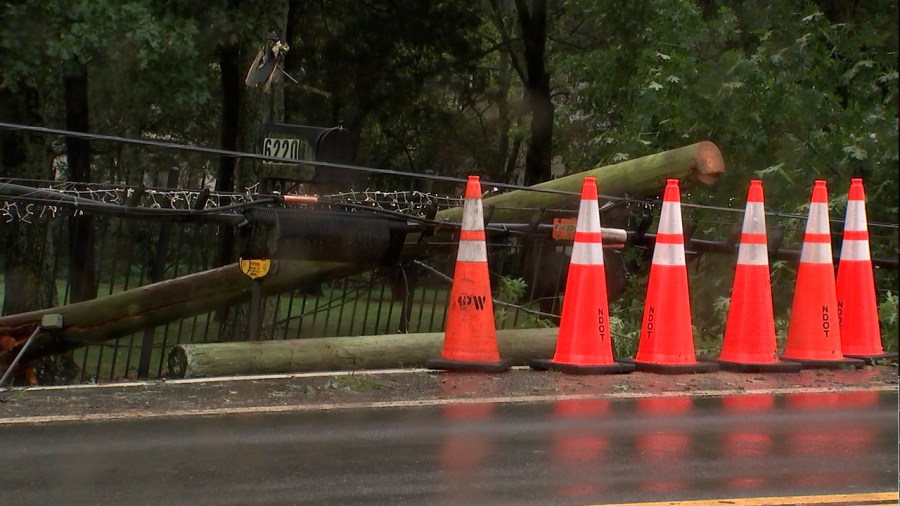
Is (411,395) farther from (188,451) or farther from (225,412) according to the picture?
(188,451)

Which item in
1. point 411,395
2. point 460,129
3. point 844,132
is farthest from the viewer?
point 460,129

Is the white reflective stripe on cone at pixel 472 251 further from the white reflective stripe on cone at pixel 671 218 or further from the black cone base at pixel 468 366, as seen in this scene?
the white reflective stripe on cone at pixel 671 218

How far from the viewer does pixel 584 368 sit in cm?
831

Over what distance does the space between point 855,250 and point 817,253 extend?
48 centimetres

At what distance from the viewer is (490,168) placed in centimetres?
3291

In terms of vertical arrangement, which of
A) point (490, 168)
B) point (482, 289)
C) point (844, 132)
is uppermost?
point (490, 168)

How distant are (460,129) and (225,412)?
24481mm

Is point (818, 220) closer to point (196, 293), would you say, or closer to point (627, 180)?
point (627, 180)

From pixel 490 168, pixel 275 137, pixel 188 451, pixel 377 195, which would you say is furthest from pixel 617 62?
pixel 490 168

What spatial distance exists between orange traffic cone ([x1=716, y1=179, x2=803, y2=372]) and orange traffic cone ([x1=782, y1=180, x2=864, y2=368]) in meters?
0.31

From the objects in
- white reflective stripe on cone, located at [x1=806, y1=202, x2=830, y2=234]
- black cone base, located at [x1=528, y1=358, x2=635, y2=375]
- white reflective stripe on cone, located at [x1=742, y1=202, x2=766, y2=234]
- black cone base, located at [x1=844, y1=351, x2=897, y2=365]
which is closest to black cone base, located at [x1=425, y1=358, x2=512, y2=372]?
black cone base, located at [x1=528, y1=358, x2=635, y2=375]

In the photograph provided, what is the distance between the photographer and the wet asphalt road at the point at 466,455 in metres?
5.22

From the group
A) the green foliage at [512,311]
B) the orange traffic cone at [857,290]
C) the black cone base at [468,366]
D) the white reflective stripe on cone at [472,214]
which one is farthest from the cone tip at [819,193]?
the green foliage at [512,311]

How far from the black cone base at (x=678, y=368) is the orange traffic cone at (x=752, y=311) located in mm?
224
